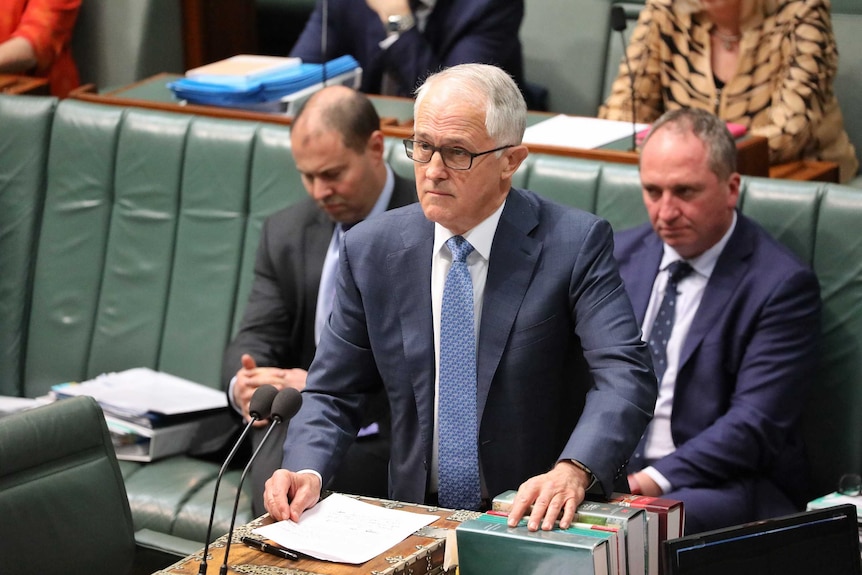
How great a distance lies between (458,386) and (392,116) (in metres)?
1.72

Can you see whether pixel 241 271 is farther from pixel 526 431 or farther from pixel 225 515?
pixel 526 431

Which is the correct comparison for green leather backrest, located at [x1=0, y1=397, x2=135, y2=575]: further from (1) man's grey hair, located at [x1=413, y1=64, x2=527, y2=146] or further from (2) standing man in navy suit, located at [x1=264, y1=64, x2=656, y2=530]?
(1) man's grey hair, located at [x1=413, y1=64, x2=527, y2=146]

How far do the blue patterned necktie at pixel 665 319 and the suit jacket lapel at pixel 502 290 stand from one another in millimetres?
749

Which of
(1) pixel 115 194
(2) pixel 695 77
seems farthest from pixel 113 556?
(2) pixel 695 77

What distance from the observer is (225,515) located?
2971mm

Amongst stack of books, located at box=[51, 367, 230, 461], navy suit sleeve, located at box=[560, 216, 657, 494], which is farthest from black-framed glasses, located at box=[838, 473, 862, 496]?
stack of books, located at box=[51, 367, 230, 461]

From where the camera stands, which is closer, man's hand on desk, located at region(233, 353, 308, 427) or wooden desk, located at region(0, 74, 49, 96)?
man's hand on desk, located at region(233, 353, 308, 427)

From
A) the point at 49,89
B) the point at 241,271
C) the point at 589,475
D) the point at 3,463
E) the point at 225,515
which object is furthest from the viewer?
the point at 49,89

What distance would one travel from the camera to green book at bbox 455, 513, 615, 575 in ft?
5.30

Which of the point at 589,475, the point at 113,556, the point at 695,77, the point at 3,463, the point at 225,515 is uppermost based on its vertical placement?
the point at 695,77

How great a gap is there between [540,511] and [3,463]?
93 centimetres

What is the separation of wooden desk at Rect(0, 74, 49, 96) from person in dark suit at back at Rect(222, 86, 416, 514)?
47.8 inches

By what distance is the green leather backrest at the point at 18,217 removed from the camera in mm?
3768

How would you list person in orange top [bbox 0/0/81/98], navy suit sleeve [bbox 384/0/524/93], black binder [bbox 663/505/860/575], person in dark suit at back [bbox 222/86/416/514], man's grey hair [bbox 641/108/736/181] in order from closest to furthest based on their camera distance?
black binder [bbox 663/505/860/575], man's grey hair [bbox 641/108/736/181], person in dark suit at back [bbox 222/86/416/514], navy suit sleeve [bbox 384/0/524/93], person in orange top [bbox 0/0/81/98]
